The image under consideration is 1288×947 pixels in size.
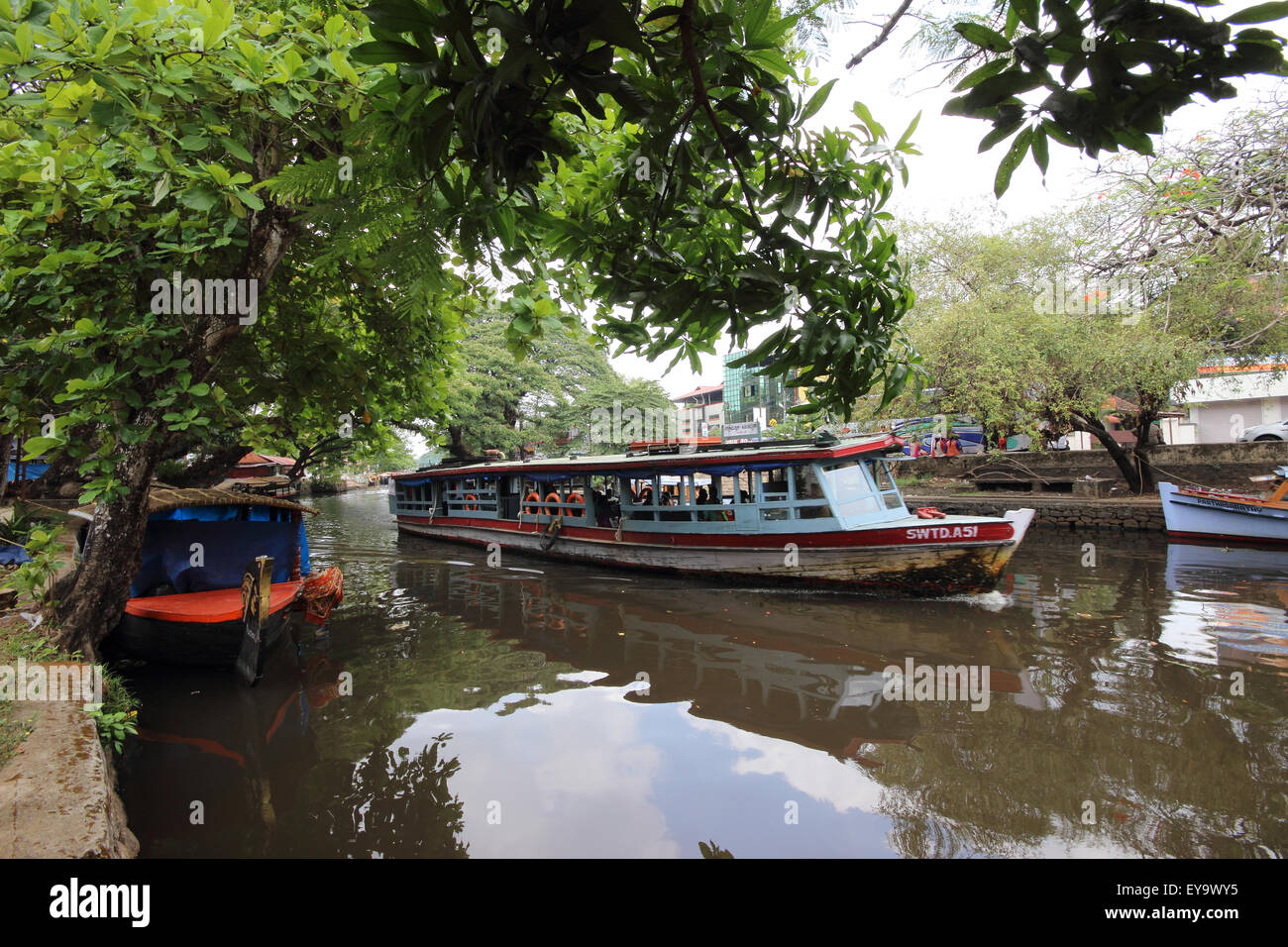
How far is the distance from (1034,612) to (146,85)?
1095 cm

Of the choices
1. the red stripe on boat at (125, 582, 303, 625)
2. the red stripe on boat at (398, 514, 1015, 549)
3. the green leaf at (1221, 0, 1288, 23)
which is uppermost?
the green leaf at (1221, 0, 1288, 23)

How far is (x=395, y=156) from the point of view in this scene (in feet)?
4.78

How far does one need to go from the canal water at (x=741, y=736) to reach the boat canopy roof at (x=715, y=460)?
2561mm

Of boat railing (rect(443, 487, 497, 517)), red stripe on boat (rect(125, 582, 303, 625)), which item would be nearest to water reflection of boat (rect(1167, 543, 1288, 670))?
red stripe on boat (rect(125, 582, 303, 625))

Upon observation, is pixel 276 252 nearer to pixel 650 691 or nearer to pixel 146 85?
pixel 146 85

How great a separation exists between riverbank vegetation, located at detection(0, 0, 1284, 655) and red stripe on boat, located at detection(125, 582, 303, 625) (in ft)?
7.95

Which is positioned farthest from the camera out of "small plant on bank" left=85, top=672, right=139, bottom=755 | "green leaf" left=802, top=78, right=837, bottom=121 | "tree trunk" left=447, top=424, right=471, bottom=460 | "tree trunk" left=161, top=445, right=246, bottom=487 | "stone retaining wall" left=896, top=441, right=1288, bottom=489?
"tree trunk" left=447, top=424, right=471, bottom=460

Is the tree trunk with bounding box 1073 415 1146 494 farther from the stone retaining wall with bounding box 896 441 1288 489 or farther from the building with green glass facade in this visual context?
the building with green glass facade

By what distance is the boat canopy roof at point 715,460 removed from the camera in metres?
9.98

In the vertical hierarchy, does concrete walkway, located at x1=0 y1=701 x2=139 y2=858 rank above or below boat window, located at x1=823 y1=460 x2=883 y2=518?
below

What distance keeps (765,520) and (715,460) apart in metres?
1.44

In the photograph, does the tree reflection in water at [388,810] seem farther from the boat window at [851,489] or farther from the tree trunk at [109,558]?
the boat window at [851,489]

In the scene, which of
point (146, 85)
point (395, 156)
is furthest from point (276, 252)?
point (395, 156)

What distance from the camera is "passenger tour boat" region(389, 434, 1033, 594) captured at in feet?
29.9
